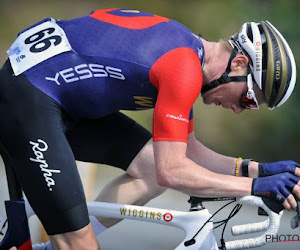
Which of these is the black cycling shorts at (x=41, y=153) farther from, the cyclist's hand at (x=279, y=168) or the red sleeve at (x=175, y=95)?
the cyclist's hand at (x=279, y=168)

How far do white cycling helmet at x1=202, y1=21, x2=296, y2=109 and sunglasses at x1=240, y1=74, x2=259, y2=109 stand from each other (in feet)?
0.11

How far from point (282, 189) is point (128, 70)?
1.01 meters

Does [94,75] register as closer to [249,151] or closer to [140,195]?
[140,195]

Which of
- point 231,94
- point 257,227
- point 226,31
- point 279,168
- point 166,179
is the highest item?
point 231,94

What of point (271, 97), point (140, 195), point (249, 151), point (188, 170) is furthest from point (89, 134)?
point (249, 151)

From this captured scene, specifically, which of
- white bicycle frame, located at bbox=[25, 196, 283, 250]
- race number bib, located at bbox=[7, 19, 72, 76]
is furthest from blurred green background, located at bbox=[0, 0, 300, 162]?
race number bib, located at bbox=[7, 19, 72, 76]

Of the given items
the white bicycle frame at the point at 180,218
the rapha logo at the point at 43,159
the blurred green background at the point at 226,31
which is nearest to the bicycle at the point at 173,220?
the white bicycle frame at the point at 180,218

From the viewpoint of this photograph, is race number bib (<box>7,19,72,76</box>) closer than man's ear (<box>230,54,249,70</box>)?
Yes

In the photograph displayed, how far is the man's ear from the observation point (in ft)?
11.7

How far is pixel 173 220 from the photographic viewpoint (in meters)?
3.84

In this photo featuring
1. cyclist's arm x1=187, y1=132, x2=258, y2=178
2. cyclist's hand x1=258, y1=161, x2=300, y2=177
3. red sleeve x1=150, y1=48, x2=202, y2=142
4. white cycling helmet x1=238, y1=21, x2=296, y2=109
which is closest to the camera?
red sleeve x1=150, y1=48, x2=202, y2=142

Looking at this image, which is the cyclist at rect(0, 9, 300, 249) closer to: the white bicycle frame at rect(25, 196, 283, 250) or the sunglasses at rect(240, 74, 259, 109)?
the sunglasses at rect(240, 74, 259, 109)

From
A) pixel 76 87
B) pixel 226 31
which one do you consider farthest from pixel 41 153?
pixel 226 31

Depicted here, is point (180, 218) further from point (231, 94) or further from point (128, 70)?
point (128, 70)
